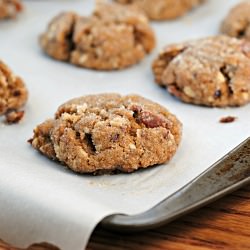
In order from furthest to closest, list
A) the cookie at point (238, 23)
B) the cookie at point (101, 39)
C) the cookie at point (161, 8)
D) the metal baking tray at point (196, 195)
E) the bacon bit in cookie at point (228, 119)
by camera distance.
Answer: the cookie at point (161, 8) < the cookie at point (238, 23) < the cookie at point (101, 39) < the bacon bit in cookie at point (228, 119) < the metal baking tray at point (196, 195)

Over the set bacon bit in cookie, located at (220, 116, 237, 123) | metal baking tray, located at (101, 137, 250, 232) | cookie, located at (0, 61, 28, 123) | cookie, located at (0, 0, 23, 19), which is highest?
cookie, located at (0, 0, 23, 19)

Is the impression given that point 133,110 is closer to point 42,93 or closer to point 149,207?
point 149,207

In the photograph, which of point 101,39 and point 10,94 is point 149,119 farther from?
point 101,39

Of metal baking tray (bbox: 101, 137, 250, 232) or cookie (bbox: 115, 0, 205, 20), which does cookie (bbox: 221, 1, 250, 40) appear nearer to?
cookie (bbox: 115, 0, 205, 20)

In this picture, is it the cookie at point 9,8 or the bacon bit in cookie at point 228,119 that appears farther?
the cookie at point 9,8

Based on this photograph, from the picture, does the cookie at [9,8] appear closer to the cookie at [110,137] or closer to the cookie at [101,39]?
the cookie at [101,39]

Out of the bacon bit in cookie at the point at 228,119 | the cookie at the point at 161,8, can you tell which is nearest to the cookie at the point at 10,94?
the bacon bit in cookie at the point at 228,119

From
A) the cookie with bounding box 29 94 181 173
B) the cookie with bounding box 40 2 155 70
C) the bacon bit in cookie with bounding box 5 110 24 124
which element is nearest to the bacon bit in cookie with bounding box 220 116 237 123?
the cookie with bounding box 29 94 181 173
